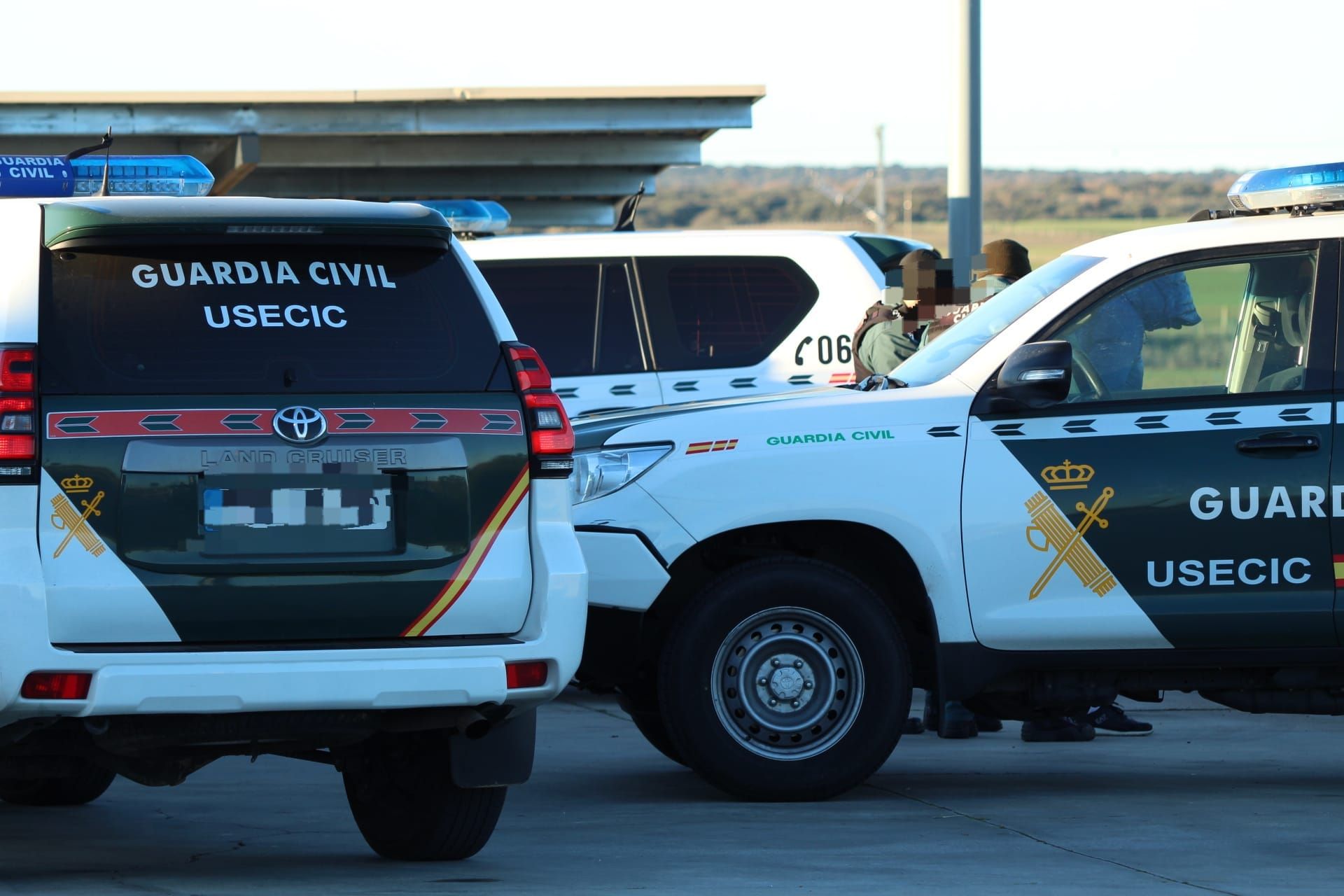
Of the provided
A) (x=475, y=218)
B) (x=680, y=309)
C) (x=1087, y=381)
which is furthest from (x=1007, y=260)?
(x=1087, y=381)

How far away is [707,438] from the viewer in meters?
6.99

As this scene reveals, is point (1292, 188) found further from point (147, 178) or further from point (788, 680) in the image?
point (147, 178)

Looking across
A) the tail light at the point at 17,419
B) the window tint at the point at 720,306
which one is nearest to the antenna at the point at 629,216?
the window tint at the point at 720,306

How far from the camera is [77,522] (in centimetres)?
496

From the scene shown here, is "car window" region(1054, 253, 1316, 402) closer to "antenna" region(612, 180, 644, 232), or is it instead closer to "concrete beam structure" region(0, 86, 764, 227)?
"antenna" region(612, 180, 644, 232)

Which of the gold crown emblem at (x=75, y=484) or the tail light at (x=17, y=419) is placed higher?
the tail light at (x=17, y=419)

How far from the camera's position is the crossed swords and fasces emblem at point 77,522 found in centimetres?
495

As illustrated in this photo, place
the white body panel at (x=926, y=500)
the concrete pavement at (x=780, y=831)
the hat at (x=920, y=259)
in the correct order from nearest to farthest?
1. the concrete pavement at (x=780, y=831)
2. the white body panel at (x=926, y=500)
3. the hat at (x=920, y=259)

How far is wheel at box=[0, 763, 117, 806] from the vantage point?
23.3ft

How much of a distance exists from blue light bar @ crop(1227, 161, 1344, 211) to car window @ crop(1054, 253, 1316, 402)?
0.72 ft

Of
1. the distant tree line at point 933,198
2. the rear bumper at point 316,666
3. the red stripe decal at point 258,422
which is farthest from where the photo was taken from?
the distant tree line at point 933,198

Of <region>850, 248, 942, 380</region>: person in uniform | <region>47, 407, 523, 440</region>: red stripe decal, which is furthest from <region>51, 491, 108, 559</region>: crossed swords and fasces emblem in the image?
<region>850, 248, 942, 380</region>: person in uniform

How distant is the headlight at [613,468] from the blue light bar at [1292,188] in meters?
2.20

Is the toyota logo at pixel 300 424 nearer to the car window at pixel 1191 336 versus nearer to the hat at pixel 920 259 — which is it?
the car window at pixel 1191 336
